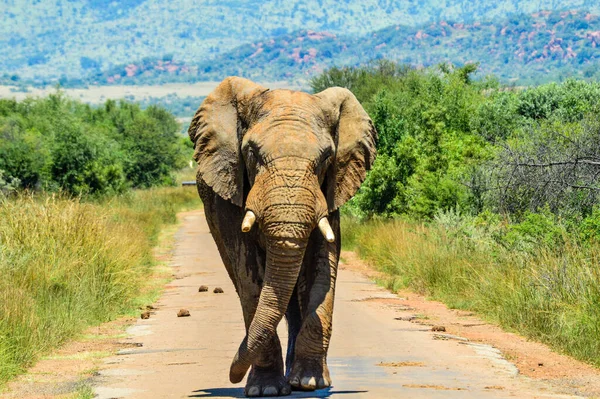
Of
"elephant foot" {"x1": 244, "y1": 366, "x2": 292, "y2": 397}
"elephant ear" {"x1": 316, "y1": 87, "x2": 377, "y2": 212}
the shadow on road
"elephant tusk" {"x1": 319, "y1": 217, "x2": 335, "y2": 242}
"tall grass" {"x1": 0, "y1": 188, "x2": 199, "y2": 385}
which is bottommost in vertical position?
"tall grass" {"x1": 0, "y1": 188, "x2": 199, "y2": 385}

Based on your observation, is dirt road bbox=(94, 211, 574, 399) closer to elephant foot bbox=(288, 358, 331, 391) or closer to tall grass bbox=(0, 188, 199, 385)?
elephant foot bbox=(288, 358, 331, 391)

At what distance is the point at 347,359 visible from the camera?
11.9 meters

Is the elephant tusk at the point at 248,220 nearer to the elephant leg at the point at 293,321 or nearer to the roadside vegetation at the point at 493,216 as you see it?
the elephant leg at the point at 293,321

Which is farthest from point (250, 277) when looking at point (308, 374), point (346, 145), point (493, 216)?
point (493, 216)

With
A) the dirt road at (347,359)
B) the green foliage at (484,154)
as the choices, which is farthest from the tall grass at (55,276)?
the green foliage at (484,154)

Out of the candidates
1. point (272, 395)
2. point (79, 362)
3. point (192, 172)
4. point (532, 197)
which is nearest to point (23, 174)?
point (532, 197)

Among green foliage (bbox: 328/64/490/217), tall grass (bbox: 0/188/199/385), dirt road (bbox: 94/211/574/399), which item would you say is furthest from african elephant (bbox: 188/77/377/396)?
green foliage (bbox: 328/64/490/217)

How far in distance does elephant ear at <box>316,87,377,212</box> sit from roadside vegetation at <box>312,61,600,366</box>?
3.26m

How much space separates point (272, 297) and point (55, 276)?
6.92 meters

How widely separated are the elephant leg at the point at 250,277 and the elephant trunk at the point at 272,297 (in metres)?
0.25

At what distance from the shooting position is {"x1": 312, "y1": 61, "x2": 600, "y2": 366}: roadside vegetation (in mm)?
13883

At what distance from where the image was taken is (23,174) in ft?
127

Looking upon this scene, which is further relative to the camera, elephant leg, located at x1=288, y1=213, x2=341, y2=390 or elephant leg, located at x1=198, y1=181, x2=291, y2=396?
elephant leg, located at x1=198, y1=181, x2=291, y2=396

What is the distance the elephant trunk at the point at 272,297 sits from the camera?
908 centimetres
